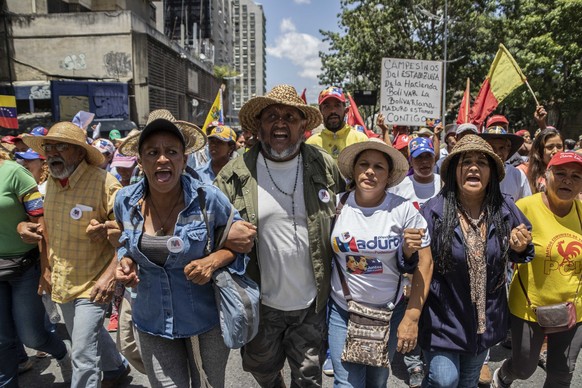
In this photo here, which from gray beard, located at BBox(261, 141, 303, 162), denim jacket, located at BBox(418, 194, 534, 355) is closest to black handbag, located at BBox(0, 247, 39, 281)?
gray beard, located at BBox(261, 141, 303, 162)

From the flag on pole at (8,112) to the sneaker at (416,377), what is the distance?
30.2 ft

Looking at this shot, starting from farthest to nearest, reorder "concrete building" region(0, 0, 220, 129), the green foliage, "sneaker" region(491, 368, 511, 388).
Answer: "concrete building" region(0, 0, 220, 129) → the green foliage → "sneaker" region(491, 368, 511, 388)

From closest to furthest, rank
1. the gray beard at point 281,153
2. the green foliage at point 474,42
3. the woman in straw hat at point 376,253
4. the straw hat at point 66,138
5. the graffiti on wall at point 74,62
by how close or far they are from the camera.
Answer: the woman in straw hat at point 376,253, the gray beard at point 281,153, the straw hat at point 66,138, the green foliage at point 474,42, the graffiti on wall at point 74,62

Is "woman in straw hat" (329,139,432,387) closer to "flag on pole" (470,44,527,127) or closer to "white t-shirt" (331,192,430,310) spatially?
"white t-shirt" (331,192,430,310)

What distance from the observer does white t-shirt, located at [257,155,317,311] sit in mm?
2766

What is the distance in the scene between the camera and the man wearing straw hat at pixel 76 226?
2951mm

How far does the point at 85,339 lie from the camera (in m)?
2.87

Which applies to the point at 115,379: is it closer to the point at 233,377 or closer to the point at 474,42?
the point at 233,377

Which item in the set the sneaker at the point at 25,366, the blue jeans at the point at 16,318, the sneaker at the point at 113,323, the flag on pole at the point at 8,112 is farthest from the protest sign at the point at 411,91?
the flag on pole at the point at 8,112

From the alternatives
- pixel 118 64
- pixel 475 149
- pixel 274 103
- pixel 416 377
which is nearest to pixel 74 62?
pixel 118 64

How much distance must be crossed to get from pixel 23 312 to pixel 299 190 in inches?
88.3

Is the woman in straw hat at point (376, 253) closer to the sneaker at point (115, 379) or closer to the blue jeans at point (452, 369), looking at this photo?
the blue jeans at point (452, 369)

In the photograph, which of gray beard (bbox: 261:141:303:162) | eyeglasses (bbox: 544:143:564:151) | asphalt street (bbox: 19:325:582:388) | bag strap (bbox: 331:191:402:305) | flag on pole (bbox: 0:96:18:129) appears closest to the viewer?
bag strap (bbox: 331:191:402:305)

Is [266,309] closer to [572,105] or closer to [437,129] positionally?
[437,129]
